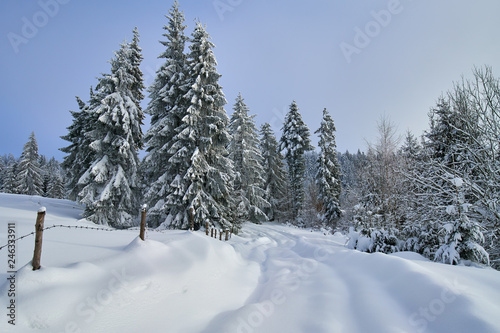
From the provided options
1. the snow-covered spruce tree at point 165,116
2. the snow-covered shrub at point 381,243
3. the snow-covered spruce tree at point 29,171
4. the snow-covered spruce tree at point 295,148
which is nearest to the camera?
the snow-covered shrub at point 381,243

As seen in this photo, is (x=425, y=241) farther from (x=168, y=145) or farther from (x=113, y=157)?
(x=113, y=157)

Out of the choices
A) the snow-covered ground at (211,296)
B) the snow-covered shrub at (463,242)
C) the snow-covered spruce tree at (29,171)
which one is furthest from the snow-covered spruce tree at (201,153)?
the snow-covered spruce tree at (29,171)

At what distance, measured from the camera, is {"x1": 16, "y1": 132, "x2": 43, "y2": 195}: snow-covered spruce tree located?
34250mm

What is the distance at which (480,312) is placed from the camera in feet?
9.25

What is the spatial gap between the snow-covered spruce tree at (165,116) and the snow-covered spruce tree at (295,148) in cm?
1659

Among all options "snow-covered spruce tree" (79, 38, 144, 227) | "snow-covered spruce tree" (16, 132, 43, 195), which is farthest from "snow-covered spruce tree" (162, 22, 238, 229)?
"snow-covered spruce tree" (16, 132, 43, 195)

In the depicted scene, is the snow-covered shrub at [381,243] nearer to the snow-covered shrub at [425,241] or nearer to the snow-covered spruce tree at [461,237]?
the snow-covered shrub at [425,241]

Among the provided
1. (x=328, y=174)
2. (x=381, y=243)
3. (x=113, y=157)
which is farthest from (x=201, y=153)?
(x=328, y=174)

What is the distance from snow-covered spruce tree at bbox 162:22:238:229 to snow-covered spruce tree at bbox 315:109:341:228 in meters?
13.4

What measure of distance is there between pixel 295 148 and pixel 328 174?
5.48m

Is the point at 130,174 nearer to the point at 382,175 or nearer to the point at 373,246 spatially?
the point at 373,246

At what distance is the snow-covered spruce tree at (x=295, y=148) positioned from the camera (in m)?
27.7

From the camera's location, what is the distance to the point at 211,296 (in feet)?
15.7

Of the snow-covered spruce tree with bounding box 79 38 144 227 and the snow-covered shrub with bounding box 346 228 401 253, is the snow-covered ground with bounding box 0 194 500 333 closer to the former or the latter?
the snow-covered shrub with bounding box 346 228 401 253
